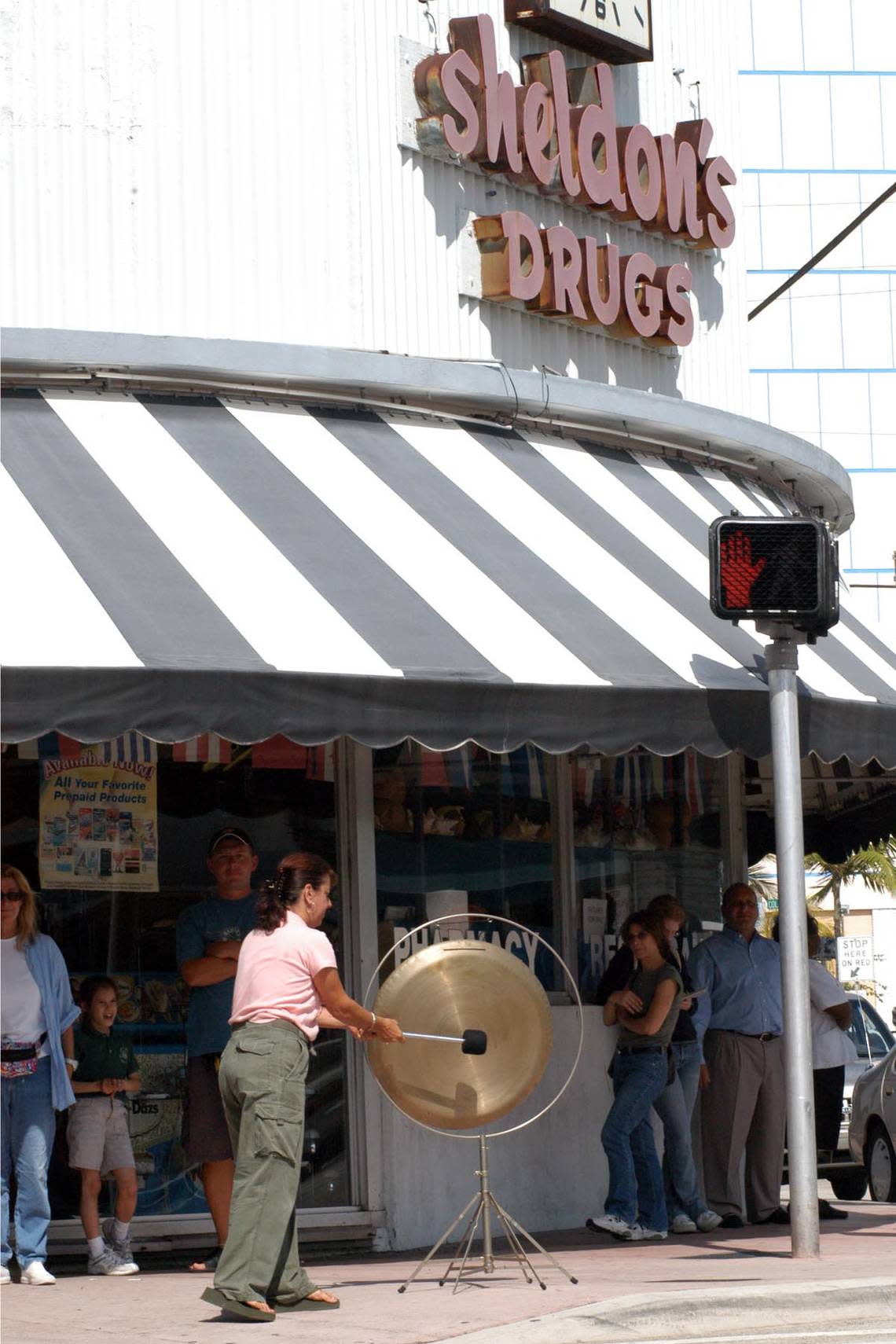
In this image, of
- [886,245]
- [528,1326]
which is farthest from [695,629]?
[886,245]

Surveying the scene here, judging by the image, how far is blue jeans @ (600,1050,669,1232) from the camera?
11047 millimetres

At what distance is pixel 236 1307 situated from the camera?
7926 mm

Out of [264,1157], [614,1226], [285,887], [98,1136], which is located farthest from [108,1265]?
[614,1226]

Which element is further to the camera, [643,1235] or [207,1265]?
[643,1235]

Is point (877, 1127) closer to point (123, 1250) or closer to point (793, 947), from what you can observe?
point (793, 947)

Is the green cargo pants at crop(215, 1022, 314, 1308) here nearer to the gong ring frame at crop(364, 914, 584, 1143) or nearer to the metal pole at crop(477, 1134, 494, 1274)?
the gong ring frame at crop(364, 914, 584, 1143)

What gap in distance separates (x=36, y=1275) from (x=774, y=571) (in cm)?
474

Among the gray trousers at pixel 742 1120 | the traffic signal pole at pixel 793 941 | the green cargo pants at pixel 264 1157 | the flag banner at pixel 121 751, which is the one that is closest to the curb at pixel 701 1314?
the traffic signal pole at pixel 793 941

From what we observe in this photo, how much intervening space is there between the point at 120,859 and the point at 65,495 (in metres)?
2.12

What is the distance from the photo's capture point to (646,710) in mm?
9664

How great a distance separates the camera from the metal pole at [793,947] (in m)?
9.30

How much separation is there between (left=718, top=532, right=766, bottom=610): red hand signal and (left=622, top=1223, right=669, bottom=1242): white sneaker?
3654 millimetres

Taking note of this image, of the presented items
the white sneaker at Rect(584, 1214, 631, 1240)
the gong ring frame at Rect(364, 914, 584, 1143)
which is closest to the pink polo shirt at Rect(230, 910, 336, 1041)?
the gong ring frame at Rect(364, 914, 584, 1143)

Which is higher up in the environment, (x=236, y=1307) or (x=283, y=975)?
(x=283, y=975)
